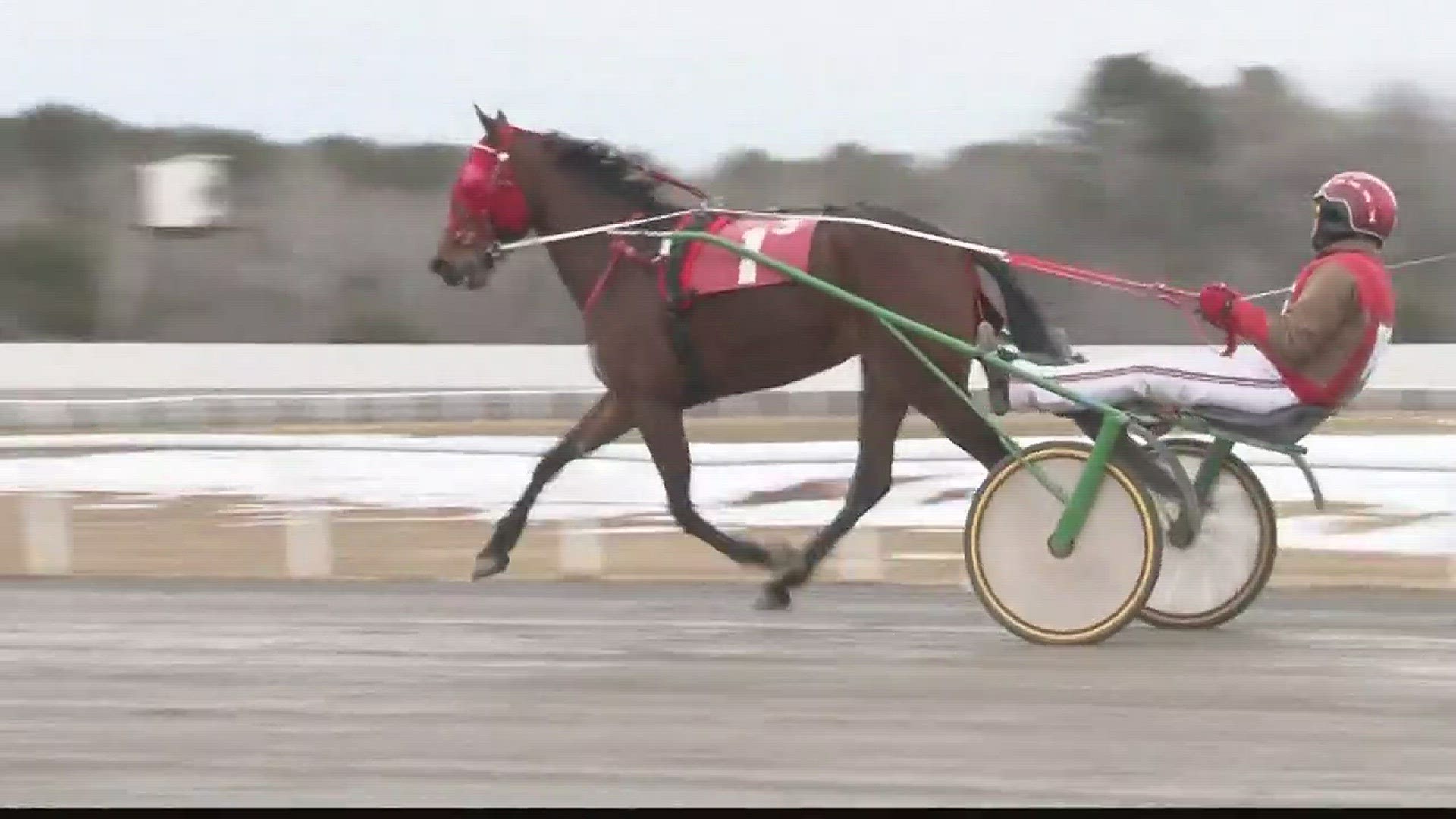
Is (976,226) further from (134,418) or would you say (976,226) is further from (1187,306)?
(1187,306)

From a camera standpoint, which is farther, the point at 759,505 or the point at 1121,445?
the point at 759,505

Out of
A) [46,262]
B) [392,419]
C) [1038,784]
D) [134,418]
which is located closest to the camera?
[1038,784]

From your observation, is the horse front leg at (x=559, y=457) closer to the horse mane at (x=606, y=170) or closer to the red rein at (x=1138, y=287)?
the horse mane at (x=606, y=170)

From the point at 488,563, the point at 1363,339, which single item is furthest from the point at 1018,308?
the point at 488,563

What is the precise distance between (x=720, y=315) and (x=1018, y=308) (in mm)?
1036

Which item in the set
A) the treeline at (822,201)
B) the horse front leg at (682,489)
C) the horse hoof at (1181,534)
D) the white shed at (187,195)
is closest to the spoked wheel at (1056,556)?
the horse hoof at (1181,534)

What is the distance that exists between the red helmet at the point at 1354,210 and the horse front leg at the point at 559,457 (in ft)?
8.83

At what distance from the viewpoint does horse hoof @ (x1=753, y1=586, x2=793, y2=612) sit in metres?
8.34

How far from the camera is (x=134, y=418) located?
2494 cm

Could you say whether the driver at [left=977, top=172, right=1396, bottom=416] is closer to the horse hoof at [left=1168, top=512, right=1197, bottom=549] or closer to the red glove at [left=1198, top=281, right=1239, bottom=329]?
the red glove at [left=1198, top=281, right=1239, bottom=329]

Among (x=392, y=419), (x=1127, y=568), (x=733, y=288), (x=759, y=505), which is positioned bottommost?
(x=392, y=419)

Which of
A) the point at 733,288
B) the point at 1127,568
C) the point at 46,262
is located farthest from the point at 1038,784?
the point at 46,262

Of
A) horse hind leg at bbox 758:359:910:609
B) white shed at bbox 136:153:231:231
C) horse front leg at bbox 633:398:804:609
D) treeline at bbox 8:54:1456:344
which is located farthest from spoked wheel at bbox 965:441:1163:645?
white shed at bbox 136:153:231:231

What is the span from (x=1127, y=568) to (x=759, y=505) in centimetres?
540
